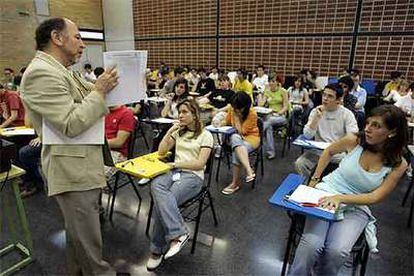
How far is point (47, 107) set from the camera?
1.17 meters

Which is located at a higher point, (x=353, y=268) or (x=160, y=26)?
(x=160, y=26)

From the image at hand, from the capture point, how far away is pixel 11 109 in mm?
3387

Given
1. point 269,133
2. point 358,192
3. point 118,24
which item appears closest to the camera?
point 358,192

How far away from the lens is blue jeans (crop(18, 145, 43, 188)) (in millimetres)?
2998

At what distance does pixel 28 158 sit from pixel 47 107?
2.30m

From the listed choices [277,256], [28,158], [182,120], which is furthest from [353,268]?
[28,158]

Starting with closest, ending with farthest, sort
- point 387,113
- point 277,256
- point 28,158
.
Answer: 1. point 387,113
2. point 277,256
3. point 28,158

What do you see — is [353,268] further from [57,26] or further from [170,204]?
[57,26]

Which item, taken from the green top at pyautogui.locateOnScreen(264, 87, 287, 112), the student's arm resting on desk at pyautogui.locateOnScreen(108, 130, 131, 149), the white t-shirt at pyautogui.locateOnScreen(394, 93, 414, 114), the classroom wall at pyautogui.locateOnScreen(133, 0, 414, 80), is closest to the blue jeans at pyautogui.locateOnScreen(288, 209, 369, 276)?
the student's arm resting on desk at pyautogui.locateOnScreen(108, 130, 131, 149)

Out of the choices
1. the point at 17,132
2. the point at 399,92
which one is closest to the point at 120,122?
the point at 17,132

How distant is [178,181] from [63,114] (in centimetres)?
115

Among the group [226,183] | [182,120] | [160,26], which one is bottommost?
[226,183]

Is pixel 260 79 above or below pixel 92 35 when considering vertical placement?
below

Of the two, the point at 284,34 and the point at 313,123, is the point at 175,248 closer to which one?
the point at 313,123
